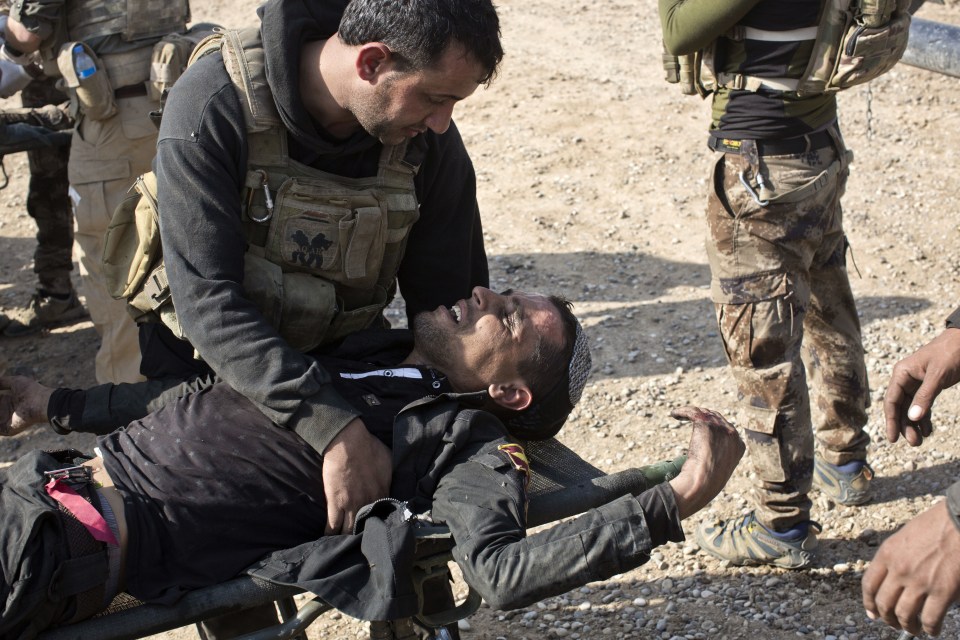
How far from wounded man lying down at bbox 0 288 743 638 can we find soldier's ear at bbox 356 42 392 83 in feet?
2.52

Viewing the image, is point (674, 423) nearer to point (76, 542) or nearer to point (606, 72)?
point (76, 542)

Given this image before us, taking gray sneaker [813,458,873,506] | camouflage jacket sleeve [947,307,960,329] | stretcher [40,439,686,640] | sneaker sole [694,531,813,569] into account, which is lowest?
sneaker sole [694,531,813,569]

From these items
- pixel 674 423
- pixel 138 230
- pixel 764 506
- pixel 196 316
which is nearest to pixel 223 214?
pixel 196 316

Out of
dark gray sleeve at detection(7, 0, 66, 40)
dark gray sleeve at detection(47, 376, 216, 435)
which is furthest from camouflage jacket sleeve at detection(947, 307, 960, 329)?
dark gray sleeve at detection(7, 0, 66, 40)

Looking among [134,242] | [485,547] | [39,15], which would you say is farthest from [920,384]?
[39,15]

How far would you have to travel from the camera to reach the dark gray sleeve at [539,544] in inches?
91.9

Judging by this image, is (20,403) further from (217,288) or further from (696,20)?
(696,20)

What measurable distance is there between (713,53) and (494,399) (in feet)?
4.96

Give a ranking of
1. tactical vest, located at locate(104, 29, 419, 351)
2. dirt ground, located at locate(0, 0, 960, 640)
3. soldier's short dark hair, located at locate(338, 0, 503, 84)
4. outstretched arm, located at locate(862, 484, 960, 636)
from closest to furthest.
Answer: outstretched arm, located at locate(862, 484, 960, 636) → soldier's short dark hair, located at locate(338, 0, 503, 84) → tactical vest, located at locate(104, 29, 419, 351) → dirt ground, located at locate(0, 0, 960, 640)

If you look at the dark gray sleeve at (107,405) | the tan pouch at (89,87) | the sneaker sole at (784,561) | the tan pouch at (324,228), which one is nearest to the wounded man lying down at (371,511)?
the dark gray sleeve at (107,405)

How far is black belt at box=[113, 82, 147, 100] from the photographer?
493cm

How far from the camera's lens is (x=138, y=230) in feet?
9.92

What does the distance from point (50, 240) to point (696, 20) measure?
14.0ft

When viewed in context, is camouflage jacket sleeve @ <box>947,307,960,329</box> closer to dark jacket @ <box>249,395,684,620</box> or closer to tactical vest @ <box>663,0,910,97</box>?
tactical vest @ <box>663,0,910,97</box>
